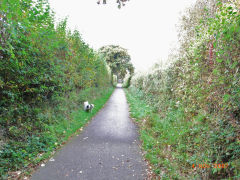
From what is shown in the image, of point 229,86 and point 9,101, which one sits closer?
point 229,86

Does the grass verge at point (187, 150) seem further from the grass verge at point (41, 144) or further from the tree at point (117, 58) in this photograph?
the tree at point (117, 58)

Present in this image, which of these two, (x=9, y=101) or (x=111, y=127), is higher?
(x=9, y=101)

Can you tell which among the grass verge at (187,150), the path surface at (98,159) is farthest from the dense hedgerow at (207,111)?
the path surface at (98,159)

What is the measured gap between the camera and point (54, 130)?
188 inches

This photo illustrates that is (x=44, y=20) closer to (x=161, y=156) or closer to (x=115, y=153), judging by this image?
(x=115, y=153)

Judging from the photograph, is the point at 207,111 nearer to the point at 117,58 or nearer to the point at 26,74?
the point at 26,74

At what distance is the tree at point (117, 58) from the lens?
1451 inches

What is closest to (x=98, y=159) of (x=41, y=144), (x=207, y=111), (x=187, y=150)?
(x=41, y=144)

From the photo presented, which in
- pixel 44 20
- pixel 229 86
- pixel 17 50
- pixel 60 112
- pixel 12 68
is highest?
pixel 44 20

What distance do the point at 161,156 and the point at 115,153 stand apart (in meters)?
1.31

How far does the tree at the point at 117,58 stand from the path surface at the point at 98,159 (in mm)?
31666

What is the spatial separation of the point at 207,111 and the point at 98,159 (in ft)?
10.3

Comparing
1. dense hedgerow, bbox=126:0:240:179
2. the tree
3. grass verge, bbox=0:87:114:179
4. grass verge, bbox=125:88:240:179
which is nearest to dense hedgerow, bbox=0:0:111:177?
grass verge, bbox=0:87:114:179

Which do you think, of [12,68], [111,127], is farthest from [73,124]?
[12,68]
